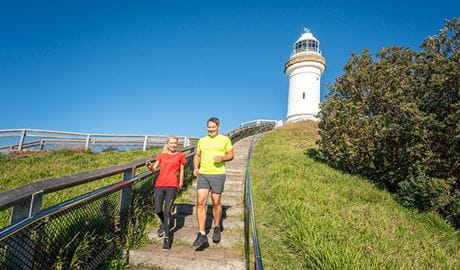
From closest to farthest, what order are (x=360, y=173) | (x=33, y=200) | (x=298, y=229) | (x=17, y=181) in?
1. (x=33, y=200)
2. (x=298, y=229)
3. (x=17, y=181)
4. (x=360, y=173)

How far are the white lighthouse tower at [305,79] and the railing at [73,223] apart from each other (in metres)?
29.0

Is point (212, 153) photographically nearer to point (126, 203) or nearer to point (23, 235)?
point (126, 203)

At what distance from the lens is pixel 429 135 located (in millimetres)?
7977

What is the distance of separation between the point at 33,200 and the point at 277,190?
5.62m

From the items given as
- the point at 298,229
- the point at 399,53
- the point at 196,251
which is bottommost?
the point at 196,251

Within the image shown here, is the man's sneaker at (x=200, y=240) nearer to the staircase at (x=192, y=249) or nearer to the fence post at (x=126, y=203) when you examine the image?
the staircase at (x=192, y=249)

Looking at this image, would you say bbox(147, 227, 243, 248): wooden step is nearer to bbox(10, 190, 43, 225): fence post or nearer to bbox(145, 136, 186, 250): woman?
bbox(145, 136, 186, 250): woman

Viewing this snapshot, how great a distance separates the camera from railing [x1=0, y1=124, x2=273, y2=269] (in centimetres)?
227

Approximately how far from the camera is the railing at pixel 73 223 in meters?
2.27

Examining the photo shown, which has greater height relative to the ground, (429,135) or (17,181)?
(429,135)

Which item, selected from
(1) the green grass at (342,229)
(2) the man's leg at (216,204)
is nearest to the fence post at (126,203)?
(2) the man's leg at (216,204)

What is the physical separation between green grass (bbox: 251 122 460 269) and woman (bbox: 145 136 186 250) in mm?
1594

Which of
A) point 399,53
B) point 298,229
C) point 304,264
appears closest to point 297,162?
point 399,53

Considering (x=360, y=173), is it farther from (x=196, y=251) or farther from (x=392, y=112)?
(x=196, y=251)
